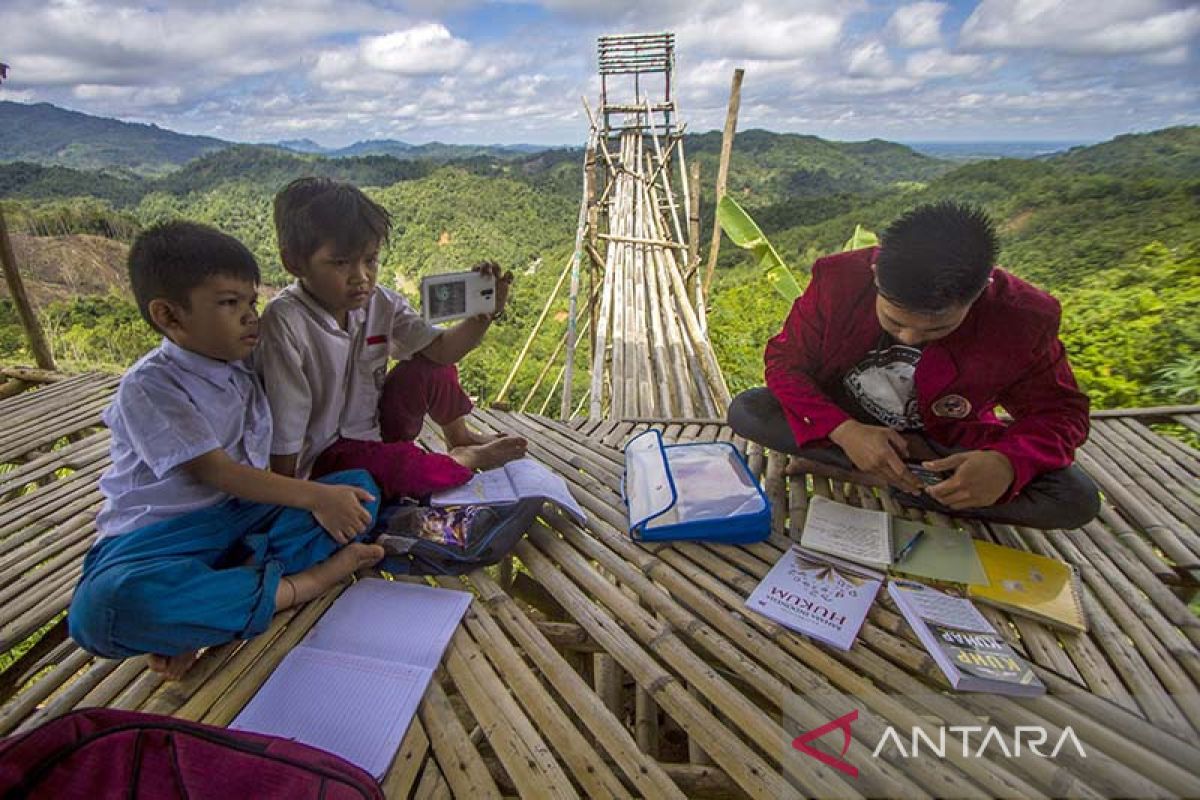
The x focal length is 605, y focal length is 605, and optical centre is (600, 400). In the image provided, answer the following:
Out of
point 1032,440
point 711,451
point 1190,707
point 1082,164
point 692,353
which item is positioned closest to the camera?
point 1190,707

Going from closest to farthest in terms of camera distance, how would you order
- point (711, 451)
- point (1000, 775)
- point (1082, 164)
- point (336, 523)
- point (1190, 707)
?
point (1000, 775)
point (1190, 707)
point (336, 523)
point (711, 451)
point (1082, 164)

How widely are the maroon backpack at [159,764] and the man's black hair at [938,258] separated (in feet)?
4.46

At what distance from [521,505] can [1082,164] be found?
58.6ft

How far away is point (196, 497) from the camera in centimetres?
134

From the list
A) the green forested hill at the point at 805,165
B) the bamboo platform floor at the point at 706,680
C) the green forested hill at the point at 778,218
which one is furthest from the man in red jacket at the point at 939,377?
the green forested hill at the point at 805,165

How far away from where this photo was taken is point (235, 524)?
1.38 metres

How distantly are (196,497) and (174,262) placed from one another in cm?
51

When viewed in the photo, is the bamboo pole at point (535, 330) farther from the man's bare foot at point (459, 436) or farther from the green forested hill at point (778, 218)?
the man's bare foot at point (459, 436)

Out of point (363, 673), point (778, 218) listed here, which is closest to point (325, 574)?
point (363, 673)

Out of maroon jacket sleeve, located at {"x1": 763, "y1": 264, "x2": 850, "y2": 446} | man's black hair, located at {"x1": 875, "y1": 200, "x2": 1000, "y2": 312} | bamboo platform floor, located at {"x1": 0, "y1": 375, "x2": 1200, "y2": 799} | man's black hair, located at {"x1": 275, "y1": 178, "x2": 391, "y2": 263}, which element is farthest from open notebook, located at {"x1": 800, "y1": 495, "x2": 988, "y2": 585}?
man's black hair, located at {"x1": 275, "y1": 178, "x2": 391, "y2": 263}

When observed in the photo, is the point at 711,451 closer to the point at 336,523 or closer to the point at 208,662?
the point at 336,523

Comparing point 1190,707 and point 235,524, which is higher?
point 235,524

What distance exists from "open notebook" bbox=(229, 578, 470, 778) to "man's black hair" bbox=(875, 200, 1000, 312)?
1.21 metres

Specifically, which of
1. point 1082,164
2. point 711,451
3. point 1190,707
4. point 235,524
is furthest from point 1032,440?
point 1082,164
